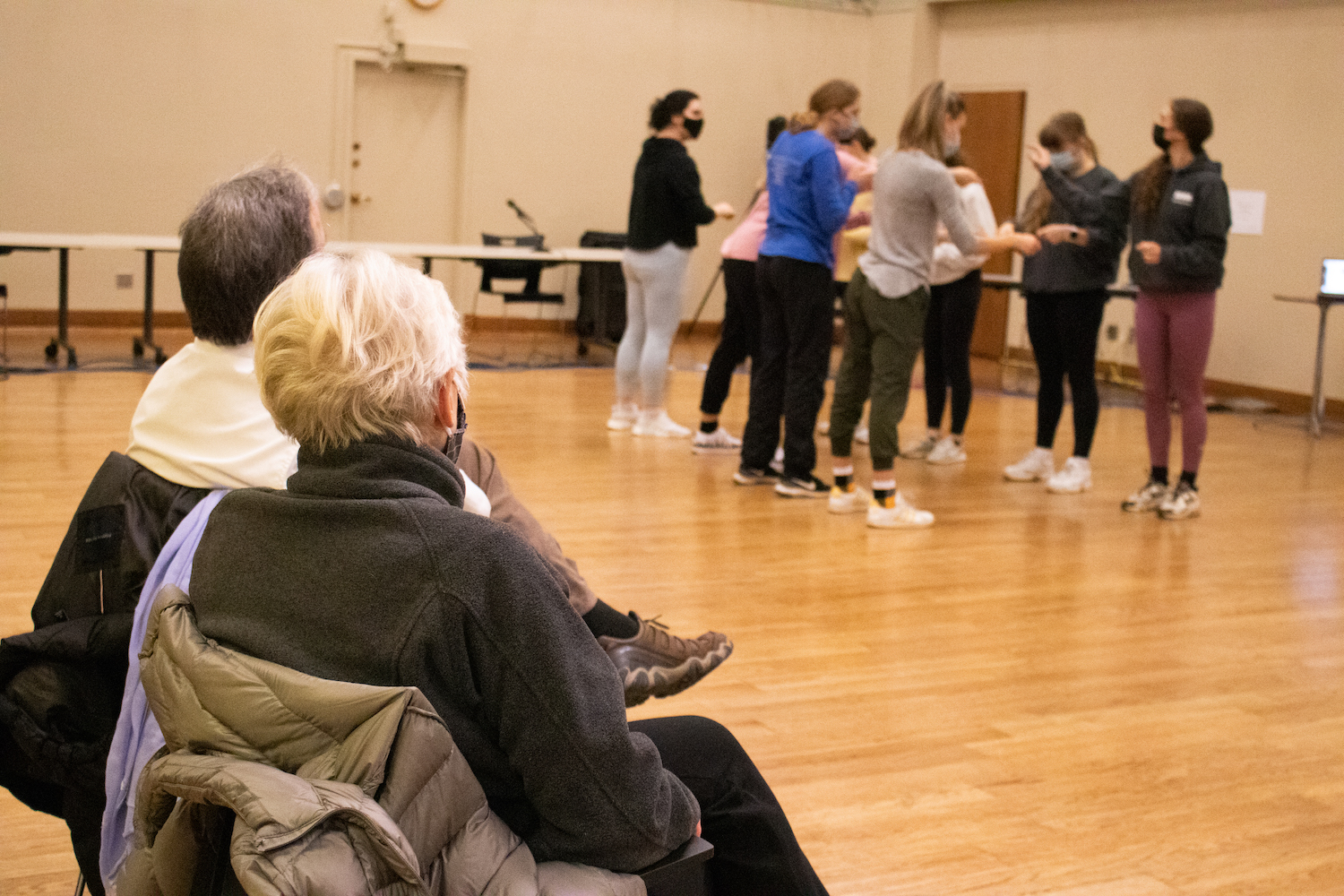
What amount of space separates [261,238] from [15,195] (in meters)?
8.79

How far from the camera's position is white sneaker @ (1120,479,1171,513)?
17.9 ft

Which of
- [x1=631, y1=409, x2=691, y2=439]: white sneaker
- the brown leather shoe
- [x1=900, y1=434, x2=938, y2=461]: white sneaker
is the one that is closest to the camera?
the brown leather shoe

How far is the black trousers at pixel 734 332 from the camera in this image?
585 cm

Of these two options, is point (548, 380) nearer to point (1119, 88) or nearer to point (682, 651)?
point (1119, 88)

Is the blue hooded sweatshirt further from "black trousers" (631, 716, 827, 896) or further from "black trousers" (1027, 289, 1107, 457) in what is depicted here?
"black trousers" (631, 716, 827, 896)

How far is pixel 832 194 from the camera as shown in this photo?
500cm

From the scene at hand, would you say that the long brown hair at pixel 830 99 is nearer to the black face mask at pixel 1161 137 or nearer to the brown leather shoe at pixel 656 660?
the black face mask at pixel 1161 137

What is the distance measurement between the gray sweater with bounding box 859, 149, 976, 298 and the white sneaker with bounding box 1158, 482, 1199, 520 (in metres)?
1.44

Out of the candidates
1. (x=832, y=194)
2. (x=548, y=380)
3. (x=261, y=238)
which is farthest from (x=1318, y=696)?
(x=548, y=380)

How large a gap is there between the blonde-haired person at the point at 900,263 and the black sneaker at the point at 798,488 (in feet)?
1.66

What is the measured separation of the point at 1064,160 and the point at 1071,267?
1.53 ft

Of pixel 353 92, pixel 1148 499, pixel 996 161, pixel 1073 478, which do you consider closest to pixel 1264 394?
pixel 996 161

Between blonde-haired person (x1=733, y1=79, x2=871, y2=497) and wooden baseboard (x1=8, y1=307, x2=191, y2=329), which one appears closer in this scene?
blonde-haired person (x1=733, y1=79, x2=871, y2=497)

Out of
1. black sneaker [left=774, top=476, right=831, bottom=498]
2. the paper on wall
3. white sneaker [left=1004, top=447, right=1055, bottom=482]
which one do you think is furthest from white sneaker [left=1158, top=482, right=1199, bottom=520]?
the paper on wall
